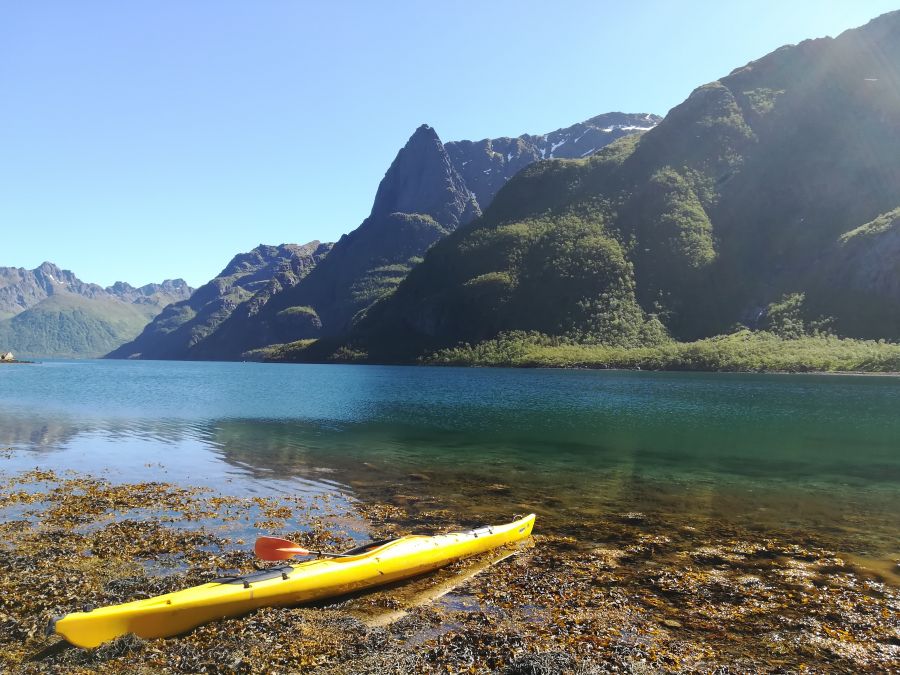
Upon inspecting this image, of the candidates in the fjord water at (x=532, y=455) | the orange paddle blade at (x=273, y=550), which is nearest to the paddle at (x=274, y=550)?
the orange paddle blade at (x=273, y=550)

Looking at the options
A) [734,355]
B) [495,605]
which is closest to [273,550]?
[495,605]

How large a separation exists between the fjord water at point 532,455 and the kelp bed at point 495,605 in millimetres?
2687

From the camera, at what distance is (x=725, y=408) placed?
62.6 metres

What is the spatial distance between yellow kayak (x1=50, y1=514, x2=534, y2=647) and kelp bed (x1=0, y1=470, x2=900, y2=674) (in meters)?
0.27

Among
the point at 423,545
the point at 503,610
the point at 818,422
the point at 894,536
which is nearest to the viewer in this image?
the point at 503,610

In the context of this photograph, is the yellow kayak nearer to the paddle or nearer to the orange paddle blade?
the paddle

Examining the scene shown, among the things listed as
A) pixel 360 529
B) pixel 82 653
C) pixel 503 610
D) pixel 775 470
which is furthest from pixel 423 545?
pixel 775 470

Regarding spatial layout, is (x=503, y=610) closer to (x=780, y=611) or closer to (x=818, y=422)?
(x=780, y=611)

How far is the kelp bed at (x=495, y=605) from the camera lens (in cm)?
1016

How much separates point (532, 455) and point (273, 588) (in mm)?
24120

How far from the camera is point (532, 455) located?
34.2 meters

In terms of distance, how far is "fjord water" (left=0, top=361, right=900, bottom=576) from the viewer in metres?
22.0

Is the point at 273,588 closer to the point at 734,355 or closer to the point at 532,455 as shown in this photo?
the point at 532,455

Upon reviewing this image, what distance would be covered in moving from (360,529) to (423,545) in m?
4.46
